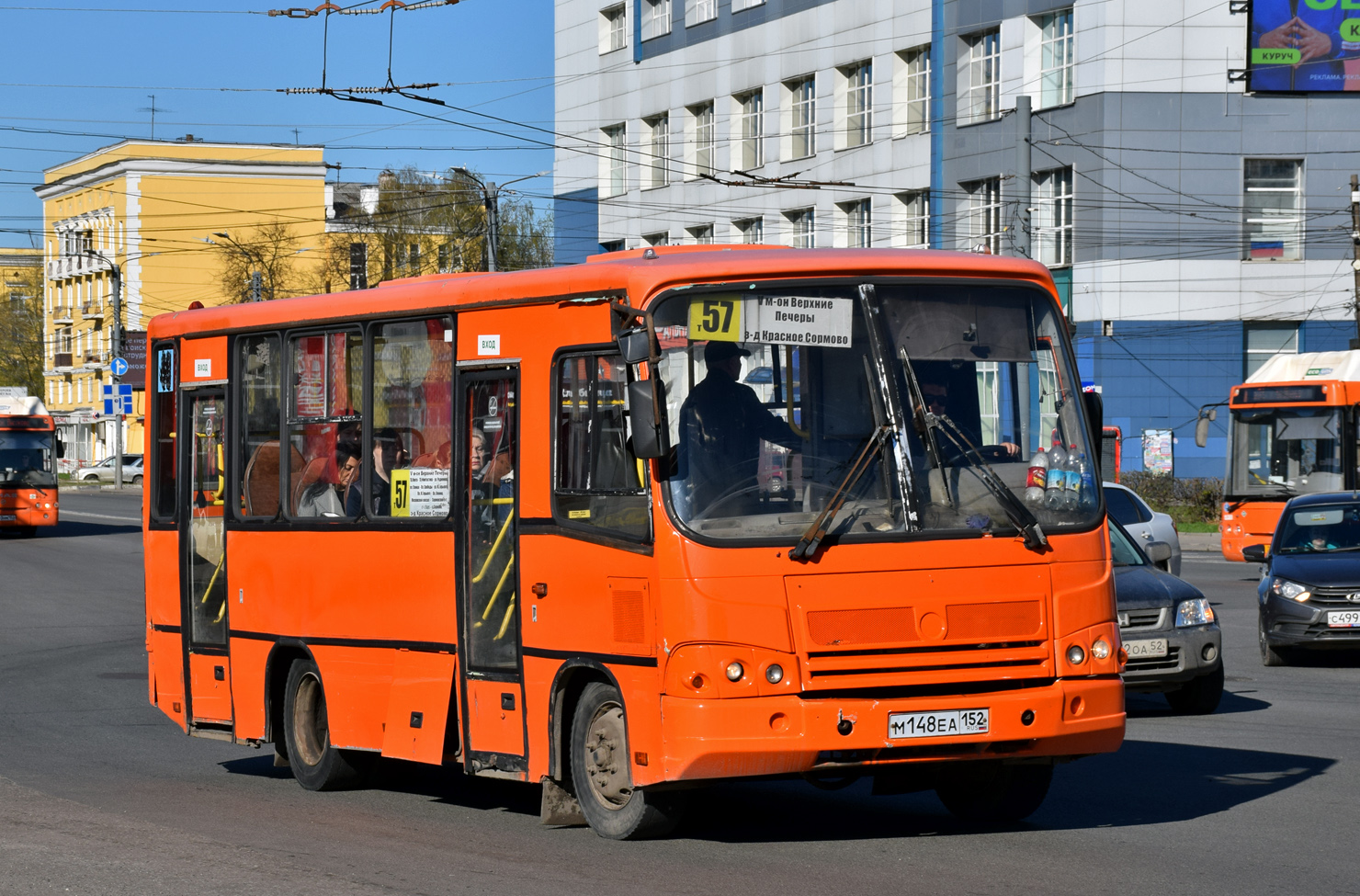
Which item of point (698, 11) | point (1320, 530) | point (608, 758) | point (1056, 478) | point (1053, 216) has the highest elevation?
point (698, 11)

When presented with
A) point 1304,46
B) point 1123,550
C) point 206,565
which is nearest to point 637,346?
point 206,565

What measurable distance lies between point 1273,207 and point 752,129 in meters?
16.2

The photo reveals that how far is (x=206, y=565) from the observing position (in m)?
12.7

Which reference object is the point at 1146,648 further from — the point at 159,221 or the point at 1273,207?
the point at 159,221

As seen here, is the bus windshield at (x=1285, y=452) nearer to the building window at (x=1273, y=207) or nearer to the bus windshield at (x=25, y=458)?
the building window at (x=1273, y=207)

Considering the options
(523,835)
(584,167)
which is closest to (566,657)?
(523,835)

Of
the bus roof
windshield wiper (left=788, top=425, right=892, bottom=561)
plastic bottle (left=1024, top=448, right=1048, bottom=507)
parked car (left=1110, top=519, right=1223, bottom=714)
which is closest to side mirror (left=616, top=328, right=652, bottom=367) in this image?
the bus roof

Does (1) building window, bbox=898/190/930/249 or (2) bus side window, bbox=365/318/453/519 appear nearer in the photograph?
(2) bus side window, bbox=365/318/453/519

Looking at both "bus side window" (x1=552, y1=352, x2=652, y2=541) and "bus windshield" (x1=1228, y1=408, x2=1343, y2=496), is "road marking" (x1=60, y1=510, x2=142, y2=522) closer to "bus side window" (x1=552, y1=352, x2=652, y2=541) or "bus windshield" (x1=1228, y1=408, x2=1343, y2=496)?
"bus windshield" (x1=1228, y1=408, x2=1343, y2=496)

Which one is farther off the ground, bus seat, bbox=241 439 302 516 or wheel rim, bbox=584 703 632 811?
bus seat, bbox=241 439 302 516

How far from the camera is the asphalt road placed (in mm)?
8070

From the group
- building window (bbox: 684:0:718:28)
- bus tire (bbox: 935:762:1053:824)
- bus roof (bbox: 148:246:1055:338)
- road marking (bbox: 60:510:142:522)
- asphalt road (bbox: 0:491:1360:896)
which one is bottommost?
road marking (bbox: 60:510:142:522)

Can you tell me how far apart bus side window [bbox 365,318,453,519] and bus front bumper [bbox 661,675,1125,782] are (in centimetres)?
255

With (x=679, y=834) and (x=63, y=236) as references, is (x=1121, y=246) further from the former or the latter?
(x=63, y=236)
